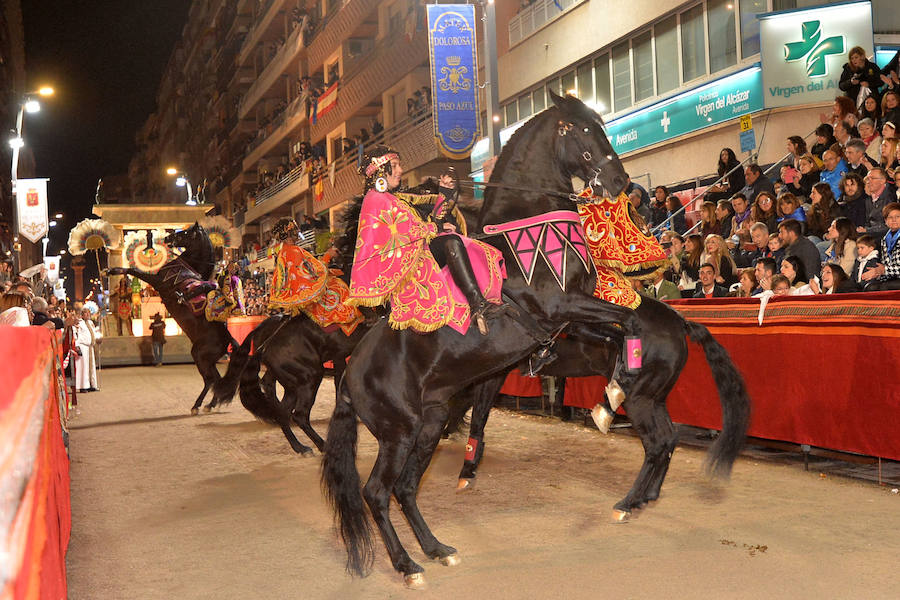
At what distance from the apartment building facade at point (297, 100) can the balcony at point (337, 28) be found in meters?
0.08

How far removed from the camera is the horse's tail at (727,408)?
21.6 ft

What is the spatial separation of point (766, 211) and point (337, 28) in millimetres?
32297

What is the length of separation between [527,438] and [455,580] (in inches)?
220

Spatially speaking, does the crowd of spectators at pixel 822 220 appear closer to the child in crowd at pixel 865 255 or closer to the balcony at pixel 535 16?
the child in crowd at pixel 865 255

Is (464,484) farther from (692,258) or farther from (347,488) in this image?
(692,258)

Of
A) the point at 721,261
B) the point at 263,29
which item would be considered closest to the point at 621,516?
the point at 721,261

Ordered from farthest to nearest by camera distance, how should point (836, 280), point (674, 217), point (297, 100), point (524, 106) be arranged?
point (297, 100) → point (524, 106) → point (674, 217) → point (836, 280)

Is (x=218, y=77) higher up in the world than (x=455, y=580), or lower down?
higher up

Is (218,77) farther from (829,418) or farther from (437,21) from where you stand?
(829,418)

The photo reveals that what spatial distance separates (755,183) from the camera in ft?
41.4

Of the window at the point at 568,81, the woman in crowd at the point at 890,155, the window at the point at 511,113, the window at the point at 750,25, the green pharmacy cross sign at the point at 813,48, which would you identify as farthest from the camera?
the window at the point at 511,113

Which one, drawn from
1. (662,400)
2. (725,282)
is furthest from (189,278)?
(662,400)

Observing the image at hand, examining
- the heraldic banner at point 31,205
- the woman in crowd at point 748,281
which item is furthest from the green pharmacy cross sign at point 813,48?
the heraldic banner at point 31,205

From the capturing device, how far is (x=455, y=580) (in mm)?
5070
